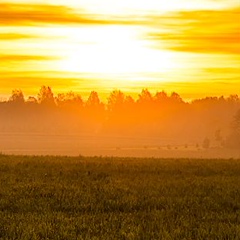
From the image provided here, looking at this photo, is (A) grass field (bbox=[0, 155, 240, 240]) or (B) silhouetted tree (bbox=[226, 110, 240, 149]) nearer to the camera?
(A) grass field (bbox=[0, 155, 240, 240])

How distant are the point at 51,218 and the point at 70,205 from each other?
2229 millimetres

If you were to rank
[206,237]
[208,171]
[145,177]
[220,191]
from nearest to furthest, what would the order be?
[206,237], [220,191], [145,177], [208,171]

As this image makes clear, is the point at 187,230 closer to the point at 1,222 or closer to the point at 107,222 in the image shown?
the point at 107,222

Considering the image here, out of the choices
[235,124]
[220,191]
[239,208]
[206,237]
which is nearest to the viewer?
[206,237]

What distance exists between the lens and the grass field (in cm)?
1403

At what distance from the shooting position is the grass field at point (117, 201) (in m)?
14.0

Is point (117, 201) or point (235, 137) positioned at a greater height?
point (117, 201)

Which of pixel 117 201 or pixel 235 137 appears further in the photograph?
pixel 235 137

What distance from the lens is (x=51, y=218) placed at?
1552cm

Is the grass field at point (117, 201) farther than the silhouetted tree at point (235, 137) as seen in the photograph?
No

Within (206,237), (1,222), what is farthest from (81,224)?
(206,237)

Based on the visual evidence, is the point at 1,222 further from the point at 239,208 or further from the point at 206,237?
the point at 239,208

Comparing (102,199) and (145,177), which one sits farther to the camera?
(145,177)

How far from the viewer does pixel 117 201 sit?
59.8ft
